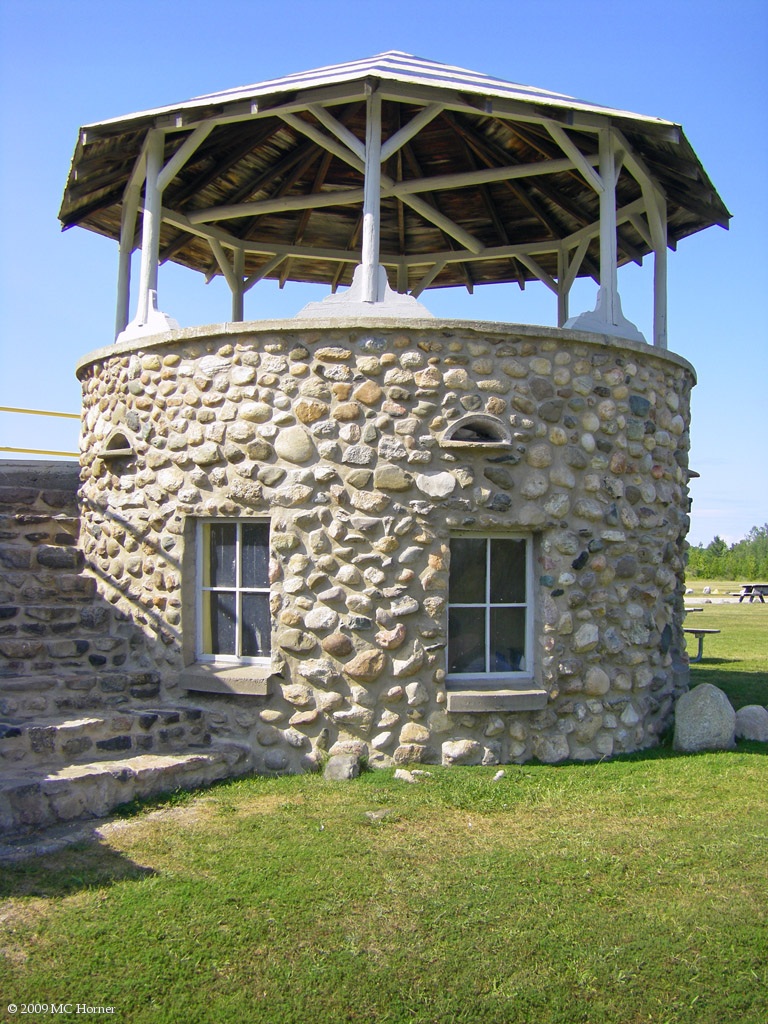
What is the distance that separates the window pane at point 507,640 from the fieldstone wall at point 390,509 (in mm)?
221

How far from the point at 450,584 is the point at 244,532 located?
6.03 ft

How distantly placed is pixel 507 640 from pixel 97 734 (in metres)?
3.40

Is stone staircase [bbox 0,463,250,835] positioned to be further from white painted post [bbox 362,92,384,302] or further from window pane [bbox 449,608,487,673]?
white painted post [bbox 362,92,384,302]

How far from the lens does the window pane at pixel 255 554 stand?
26.2ft

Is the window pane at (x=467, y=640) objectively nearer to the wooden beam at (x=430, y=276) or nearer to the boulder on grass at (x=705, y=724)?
the boulder on grass at (x=705, y=724)

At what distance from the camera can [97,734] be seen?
22.9ft

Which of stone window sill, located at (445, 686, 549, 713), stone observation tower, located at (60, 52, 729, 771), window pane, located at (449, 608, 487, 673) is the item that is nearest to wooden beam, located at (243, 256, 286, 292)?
stone observation tower, located at (60, 52, 729, 771)

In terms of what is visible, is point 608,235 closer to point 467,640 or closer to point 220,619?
point 467,640

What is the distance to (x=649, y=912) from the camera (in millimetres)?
5012

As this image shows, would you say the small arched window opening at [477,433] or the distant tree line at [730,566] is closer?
the small arched window opening at [477,433]

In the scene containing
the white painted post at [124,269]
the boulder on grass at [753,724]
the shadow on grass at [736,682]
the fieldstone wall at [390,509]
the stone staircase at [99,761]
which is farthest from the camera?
the shadow on grass at [736,682]

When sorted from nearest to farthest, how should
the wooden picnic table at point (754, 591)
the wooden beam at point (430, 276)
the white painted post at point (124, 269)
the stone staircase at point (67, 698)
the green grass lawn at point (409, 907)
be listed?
1. the green grass lawn at point (409, 907)
2. the stone staircase at point (67, 698)
3. the white painted post at point (124, 269)
4. the wooden beam at point (430, 276)
5. the wooden picnic table at point (754, 591)

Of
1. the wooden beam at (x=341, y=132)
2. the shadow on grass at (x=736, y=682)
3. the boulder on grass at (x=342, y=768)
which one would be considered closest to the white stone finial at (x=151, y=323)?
the wooden beam at (x=341, y=132)

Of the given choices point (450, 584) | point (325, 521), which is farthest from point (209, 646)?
point (450, 584)
